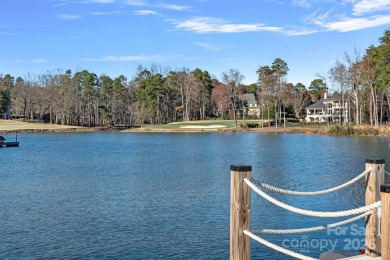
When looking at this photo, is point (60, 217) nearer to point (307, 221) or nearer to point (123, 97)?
point (307, 221)

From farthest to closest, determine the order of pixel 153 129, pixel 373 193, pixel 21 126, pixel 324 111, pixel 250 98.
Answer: pixel 250 98 → pixel 324 111 → pixel 21 126 → pixel 153 129 → pixel 373 193

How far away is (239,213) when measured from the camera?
23.9 ft

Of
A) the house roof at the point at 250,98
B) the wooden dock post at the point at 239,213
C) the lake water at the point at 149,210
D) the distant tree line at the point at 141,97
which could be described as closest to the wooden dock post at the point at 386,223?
the wooden dock post at the point at 239,213

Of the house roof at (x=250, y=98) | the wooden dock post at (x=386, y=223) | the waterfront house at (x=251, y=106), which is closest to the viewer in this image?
the wooden dock post at (x=386, y=223)

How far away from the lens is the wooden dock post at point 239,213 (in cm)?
721

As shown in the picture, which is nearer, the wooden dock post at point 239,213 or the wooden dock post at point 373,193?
the wooden dock post at point 239,213

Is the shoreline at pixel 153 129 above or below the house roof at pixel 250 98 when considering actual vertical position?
below

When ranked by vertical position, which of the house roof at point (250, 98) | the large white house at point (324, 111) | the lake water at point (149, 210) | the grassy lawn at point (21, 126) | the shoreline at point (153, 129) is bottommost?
the lake water at point (149, 210)

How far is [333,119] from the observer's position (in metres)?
117

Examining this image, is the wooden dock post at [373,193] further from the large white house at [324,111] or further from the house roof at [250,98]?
the house roof at [250,98]

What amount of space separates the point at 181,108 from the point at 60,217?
11745 centimetres

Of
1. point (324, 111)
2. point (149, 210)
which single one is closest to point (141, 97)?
point (324, 111)

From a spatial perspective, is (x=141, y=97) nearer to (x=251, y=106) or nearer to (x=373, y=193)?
(x=251, y=106)

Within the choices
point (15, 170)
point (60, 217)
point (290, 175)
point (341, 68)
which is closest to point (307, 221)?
point (60, 217)
